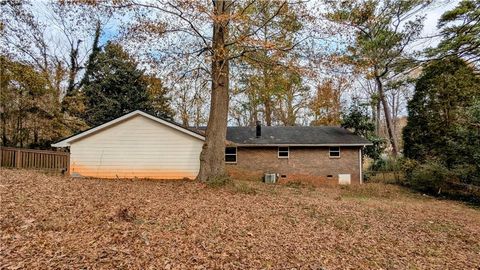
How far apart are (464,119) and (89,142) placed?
17726 millimetres

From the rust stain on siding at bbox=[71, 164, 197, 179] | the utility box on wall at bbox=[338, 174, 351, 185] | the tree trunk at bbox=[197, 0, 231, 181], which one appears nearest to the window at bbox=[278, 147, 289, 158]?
the utility box on wall at bbox=[338, 174, 351, 185]

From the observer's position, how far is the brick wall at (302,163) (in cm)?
1904

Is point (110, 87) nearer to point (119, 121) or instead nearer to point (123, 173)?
point (119, 121)

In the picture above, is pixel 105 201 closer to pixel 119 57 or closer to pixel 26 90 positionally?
pixel 26 90

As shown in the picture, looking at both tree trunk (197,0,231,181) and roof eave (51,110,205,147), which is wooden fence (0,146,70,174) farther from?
tree trunk (197,0,231,181)

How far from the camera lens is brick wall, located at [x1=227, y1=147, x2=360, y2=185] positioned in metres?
19.0

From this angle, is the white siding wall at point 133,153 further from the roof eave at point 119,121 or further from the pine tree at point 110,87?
the pine tree at point 110,87

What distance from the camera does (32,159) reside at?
54.9 feet

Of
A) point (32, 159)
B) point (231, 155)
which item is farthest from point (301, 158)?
point (32, 159)

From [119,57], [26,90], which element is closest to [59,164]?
[26,90]

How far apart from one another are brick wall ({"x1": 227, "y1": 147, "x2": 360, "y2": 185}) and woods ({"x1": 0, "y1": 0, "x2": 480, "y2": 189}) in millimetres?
3079

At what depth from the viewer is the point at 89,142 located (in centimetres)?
1470

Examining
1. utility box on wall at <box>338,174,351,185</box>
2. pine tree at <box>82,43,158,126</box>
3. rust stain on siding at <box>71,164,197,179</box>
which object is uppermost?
pine tree at <box>82,43,158,126</box>

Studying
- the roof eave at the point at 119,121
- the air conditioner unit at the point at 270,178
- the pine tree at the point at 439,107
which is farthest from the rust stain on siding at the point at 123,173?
the pine tree at the point at 439,107
